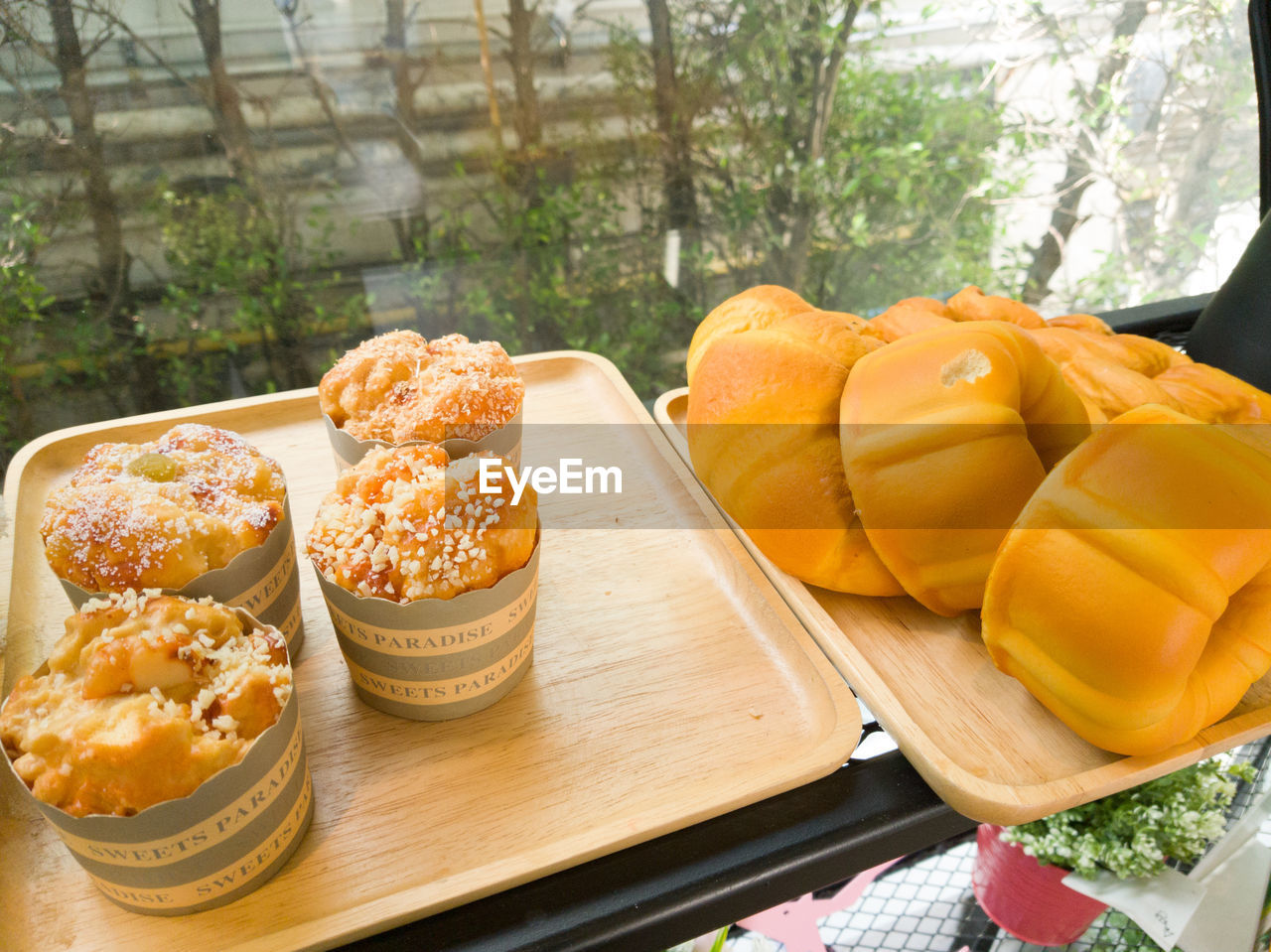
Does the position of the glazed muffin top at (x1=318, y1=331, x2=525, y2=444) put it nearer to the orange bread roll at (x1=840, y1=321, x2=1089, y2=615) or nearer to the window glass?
the orange bread roll at (x1=840, y1=321, x2=1089, y2=615)

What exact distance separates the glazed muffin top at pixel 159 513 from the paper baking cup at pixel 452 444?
104 mm

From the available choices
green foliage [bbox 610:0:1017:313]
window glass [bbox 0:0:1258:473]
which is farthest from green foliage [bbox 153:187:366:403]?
green foliage [bbox 610:0:1017:313]

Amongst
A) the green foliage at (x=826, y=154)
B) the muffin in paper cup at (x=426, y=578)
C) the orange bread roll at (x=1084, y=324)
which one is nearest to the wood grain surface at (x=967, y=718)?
the muffin in paper cup at (x=426, y=578)

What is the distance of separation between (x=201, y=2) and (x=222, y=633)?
1.37 meters

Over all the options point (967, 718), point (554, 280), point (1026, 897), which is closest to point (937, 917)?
point (1026, 897)

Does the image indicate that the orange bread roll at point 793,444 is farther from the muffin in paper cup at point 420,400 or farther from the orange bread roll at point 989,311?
the muffin in paper cup at point 420,400

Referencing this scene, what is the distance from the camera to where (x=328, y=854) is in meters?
0.68

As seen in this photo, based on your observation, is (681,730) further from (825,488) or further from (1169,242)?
(1169,242)

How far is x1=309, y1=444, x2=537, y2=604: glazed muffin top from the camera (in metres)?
0.72

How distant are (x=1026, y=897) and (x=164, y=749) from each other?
1047mm

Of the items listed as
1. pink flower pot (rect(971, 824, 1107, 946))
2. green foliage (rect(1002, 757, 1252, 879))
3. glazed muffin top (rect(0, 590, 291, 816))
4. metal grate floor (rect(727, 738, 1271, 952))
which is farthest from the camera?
metal grate floor (rect(727, 738, 1271, 952))

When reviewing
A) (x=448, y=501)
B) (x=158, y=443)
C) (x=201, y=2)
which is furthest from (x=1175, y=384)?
(x=201, y=2)

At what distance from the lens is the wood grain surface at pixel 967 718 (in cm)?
70

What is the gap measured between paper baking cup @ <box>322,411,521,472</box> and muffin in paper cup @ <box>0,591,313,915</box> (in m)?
0.30
